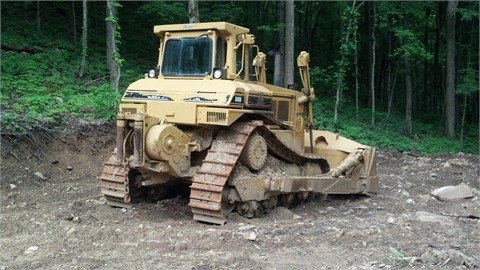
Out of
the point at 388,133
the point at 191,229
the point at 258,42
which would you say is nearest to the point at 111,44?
the point at 191,229

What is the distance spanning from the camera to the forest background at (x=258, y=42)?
1281 cm

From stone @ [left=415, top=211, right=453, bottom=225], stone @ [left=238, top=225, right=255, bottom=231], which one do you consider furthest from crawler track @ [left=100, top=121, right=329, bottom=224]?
stone @ [left=415, top=211, right=453, bottom=225]

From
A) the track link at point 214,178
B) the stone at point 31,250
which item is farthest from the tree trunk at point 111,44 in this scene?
the stone at point 31,250

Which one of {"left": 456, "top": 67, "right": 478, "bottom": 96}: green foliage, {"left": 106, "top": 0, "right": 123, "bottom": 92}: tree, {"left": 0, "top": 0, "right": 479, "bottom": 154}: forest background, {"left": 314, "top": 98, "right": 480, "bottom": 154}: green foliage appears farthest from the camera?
{"left": 456, "top": 67, "right": 478, "bottom": 96}: green foliage

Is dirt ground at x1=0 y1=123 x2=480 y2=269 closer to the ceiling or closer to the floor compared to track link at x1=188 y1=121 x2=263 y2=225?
closer to the floor

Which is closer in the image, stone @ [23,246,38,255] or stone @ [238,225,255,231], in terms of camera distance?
stone @ [23,246,38,255]

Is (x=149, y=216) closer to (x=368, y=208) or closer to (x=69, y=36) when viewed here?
(x=368, y=208)

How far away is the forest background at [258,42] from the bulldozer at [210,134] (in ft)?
4.86

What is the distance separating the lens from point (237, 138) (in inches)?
299

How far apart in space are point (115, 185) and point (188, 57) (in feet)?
7.72

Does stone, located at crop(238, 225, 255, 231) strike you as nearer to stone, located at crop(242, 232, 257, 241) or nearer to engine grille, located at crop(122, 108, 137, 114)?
stone, located at crop(242, 232, 257, 241)

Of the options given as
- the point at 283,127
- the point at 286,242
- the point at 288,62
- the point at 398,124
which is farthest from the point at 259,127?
the point at 398,124

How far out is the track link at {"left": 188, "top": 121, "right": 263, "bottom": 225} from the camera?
6.99m

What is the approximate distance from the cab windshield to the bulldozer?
17mm
